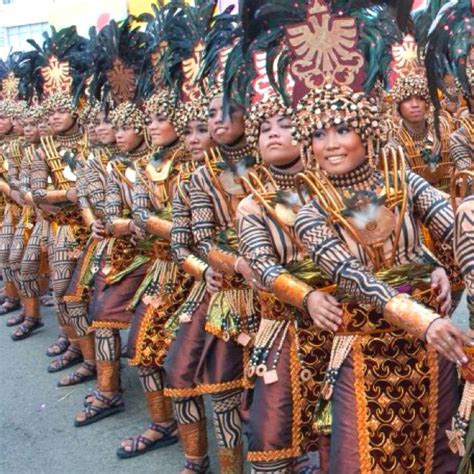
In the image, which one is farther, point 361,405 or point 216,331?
point 216,331

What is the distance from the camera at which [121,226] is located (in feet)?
16.4

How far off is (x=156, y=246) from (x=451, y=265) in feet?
5.93

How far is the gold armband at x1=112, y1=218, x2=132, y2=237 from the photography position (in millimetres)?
4973

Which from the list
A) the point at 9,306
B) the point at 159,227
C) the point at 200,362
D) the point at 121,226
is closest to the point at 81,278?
the point at 121,226

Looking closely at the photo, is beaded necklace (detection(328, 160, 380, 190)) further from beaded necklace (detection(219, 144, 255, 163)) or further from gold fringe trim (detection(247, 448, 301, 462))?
gold fringe trim (detection(247, 448, 301, 462))

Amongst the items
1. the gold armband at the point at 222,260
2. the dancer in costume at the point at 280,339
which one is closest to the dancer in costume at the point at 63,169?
the gold armband at the point at 222,260

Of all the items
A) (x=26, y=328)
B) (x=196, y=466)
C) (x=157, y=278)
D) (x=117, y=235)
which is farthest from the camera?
(x=26, y=328)

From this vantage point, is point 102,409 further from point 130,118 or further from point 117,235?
point 130,118

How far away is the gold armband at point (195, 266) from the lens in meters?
3.98

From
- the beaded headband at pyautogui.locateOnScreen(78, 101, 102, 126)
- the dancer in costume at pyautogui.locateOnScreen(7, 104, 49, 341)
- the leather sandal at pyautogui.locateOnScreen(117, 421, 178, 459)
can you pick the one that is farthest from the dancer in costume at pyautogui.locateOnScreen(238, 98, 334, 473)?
the dancer in costume at pyautogui.locateOnScreen(7, 104, 49, 341)

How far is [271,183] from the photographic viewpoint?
348 centimetres

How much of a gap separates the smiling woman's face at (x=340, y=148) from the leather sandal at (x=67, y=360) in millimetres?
4248

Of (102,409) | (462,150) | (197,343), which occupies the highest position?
(462,150)

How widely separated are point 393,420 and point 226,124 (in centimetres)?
179
